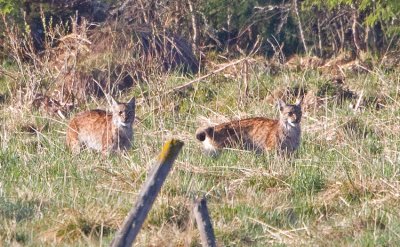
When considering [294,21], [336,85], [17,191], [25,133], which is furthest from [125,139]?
[294,21]

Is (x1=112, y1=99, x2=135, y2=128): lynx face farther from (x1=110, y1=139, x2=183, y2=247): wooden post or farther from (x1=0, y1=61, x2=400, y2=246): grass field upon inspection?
(x1=110, y1=139, x2=183, y2=247): wooden post

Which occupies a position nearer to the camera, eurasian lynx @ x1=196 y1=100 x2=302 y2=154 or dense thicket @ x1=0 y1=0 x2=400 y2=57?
eurasian lynx @ x1=196 y1=100 x2=302 y2=154

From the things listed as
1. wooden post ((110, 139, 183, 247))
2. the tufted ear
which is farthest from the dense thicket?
wooden post ((110, 139, 183, 247))

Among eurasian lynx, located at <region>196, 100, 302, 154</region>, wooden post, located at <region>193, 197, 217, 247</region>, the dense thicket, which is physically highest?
wooden post, located at <region>193, 197, 217, 247</region>

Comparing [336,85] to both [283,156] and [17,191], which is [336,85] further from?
[17,191]

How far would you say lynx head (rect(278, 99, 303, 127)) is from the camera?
1100cm

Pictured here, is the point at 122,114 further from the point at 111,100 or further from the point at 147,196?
the point at 147,196

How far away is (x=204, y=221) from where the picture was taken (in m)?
6.00

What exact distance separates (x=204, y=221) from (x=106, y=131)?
17.0 ft

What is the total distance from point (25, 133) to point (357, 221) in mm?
5226

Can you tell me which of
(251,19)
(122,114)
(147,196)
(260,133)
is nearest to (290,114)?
(260,133)

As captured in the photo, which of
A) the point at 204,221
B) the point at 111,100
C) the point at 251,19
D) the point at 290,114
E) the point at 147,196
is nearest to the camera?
the point at 147,196

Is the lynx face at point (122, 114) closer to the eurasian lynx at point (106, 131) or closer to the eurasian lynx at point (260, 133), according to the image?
the eurasian lynx at point (106, 131)

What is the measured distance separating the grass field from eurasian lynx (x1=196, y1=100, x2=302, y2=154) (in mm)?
172
